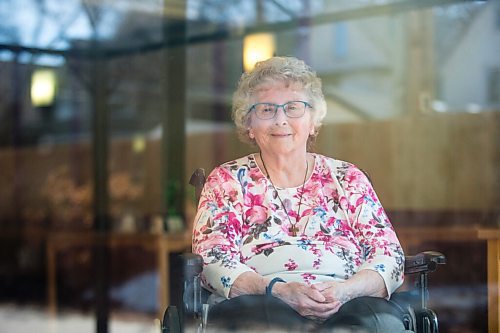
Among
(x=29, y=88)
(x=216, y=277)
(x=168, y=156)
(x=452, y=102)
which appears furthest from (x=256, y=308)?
(x=29, y=88)

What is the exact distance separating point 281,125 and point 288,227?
7.9 inches

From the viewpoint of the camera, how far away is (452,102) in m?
4.66

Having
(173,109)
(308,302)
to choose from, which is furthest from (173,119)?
(308,302)

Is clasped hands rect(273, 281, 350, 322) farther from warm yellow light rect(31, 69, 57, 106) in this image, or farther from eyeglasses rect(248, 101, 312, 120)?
warm yellow light rect(31, 69, 57, 106)

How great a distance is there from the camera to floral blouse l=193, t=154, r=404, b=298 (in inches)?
61.3

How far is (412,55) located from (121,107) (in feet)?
6.81

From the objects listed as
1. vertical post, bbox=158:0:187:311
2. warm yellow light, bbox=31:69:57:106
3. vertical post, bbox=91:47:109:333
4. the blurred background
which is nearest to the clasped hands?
the blurred background

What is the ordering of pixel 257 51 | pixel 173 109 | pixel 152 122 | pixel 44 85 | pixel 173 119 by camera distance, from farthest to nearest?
pixel 152 122 → pixel 44 85 → pixel 173 119 → pixel 173 109 → pixel 257 51

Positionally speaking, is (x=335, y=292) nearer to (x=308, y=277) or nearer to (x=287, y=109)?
(x=308, y=277)

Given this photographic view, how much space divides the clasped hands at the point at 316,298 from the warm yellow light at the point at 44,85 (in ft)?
10.8

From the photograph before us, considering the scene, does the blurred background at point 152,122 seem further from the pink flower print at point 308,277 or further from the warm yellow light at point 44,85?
the pink flower print at point 308,277

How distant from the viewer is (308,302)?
4.96 ft

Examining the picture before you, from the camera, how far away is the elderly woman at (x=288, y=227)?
1.54 m

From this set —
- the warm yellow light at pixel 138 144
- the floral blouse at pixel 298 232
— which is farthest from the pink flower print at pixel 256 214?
the warm yellow light at pixel 138 144
